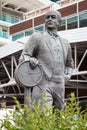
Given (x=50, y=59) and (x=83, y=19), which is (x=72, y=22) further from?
(x=50, y=59)

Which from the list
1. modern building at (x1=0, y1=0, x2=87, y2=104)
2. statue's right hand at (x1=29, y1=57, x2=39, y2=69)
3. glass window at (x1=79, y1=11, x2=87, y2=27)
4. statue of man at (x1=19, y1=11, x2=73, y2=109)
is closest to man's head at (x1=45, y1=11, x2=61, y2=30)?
statue of man at (x1=19, y1=11, x2=73, y2=109)

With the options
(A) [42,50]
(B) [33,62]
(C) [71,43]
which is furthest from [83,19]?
(B) [33,62]

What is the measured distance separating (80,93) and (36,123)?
29.4 m

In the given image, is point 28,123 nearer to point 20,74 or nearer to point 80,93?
point 20,74

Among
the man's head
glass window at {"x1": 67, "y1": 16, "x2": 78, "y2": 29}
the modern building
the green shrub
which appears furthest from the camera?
glass window at {"x1": 67, "y1": 16, "x2": 78, "y2": 29}

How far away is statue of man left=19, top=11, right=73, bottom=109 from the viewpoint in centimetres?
618

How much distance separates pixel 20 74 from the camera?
241 inches

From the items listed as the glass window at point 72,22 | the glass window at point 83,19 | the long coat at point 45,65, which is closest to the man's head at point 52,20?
the long coat at point 45,65

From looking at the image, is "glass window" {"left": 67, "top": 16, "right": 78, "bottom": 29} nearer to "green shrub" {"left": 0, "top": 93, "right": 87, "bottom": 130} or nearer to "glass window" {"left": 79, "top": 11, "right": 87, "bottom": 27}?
"glass window" {"left": 79, "top": 11, "right": 87, "bottom": 27}

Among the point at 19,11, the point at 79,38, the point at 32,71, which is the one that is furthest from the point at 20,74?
the point at 19,11

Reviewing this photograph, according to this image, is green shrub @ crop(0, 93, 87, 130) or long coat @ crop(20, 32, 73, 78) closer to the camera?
green shrub @ crop(0, 93, 87, 130)

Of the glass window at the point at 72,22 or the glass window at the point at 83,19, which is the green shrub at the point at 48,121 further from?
the glass window at the point at 72,22

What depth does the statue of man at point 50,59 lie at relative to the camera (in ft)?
20.3

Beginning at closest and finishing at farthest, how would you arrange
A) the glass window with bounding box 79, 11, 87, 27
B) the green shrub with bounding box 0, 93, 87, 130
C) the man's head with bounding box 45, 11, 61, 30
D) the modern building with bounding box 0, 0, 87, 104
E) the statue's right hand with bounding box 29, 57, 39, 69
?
the green shrub with bounding box 0, 93, 87, 130 → the statue's right hand with bounding box 29, 57, 39, 69 → the man's head with bounding box 45, 11, 61, 30 → the modern building with bounding box 0, 0, 87, 104 → the glass window with bounding box 79, 11, 87, 27
